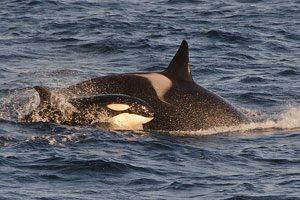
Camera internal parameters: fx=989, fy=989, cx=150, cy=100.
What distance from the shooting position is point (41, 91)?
18.4 meters

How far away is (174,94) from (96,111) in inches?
75.3

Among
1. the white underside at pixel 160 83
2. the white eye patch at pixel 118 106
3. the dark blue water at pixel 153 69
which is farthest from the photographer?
the white underside at pixel 160 83

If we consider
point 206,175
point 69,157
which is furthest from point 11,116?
point 206,175

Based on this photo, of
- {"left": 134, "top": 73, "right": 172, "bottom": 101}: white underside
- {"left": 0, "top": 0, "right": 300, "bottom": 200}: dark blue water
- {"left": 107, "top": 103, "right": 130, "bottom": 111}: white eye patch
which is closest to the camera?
{"left": 0, "top": 0, "right": 300, "bottom": 200}: dark blue water

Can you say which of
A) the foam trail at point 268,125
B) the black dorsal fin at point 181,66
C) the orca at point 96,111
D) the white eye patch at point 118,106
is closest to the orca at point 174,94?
the black dorsal fin at point 181,66

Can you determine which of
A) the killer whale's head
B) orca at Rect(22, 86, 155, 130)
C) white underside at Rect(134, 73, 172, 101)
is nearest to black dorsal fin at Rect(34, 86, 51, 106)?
orca at Rect(22, 86, 155, 130)

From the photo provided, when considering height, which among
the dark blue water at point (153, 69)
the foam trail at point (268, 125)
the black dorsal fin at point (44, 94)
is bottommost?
the foam trail at point (268, 125)

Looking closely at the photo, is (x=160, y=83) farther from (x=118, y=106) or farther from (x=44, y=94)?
(x=44, y=94)

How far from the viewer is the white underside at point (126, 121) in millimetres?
18422

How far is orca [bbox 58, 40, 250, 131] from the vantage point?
63.1ft

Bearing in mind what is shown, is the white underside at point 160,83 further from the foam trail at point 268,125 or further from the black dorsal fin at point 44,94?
the black dorsal fin at point 44,94

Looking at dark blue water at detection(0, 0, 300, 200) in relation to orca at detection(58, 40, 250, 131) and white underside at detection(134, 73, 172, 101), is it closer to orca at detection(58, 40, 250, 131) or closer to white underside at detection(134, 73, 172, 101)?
orca at detection(58, 40, 250, 131)

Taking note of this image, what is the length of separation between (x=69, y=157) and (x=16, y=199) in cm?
229

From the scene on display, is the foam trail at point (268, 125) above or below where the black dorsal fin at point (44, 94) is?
below
